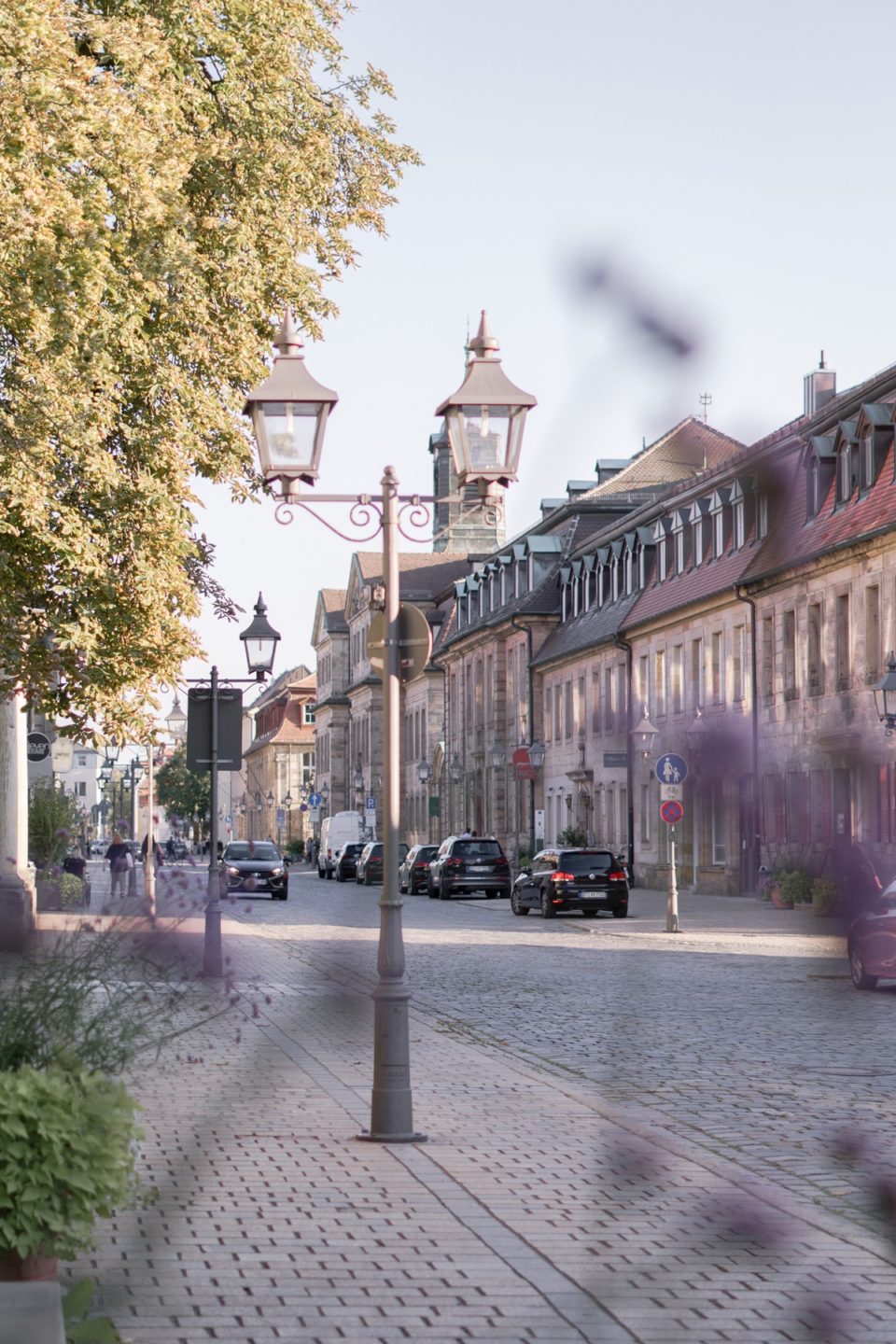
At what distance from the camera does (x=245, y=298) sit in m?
20.4

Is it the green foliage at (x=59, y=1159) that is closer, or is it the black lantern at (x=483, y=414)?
the green foliage at (x=59, y=1159)

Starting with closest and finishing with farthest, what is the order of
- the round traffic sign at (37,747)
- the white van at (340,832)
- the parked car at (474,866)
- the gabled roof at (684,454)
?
the gabled roof at (684,454) → the round traffic sign at (37,747) → the parked car at (474,866) → the white van at (340,832)

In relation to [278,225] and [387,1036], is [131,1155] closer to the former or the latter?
[387,1036]

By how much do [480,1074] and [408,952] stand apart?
15774mm

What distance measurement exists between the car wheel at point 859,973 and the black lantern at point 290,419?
7115 millimetres

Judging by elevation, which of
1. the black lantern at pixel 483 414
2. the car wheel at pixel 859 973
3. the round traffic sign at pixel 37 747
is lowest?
the car wheel at pixel 859 973

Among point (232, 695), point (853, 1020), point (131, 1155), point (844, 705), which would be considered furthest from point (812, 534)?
point (232, 695)

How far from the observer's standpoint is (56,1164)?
5242 mm

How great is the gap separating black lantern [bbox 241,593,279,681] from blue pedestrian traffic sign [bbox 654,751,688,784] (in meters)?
22.8

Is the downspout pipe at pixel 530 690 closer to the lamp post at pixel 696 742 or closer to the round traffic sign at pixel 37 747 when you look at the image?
the lamp post at pixel 696 742

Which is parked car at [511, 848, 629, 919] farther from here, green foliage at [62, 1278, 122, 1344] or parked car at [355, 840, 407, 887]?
green foliage at [62, 1278, 122, 1344]

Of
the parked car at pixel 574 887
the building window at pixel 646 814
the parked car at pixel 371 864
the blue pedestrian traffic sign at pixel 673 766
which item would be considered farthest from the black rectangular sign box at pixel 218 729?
the parked car at pixel 371 864

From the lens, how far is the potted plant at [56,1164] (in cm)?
520

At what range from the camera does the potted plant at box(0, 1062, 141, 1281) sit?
5.20 m
